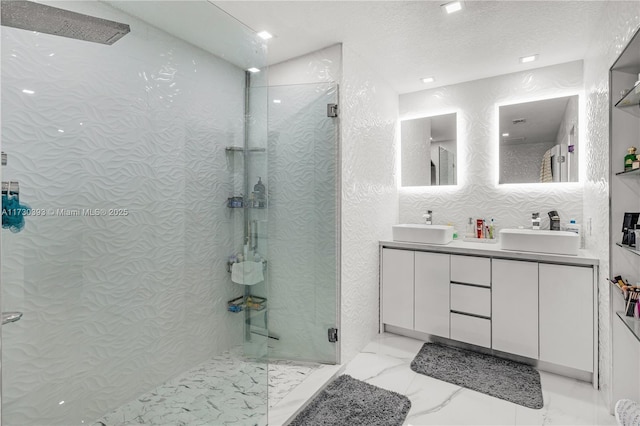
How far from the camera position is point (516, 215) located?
2.88m

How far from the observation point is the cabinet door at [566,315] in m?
2.16

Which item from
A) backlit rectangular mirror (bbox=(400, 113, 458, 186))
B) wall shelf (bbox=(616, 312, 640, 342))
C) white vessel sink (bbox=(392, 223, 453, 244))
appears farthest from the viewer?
backlit rectangular mirror (bbox=(400, 113, 458, 186))

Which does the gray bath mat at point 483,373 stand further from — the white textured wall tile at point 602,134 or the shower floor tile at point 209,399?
the shower floor tile at point 209,399

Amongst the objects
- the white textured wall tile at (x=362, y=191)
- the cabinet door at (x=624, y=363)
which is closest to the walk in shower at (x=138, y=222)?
the white textured wall tile at (x=362, y=191)

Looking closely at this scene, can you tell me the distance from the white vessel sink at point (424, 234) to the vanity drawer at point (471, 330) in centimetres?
61

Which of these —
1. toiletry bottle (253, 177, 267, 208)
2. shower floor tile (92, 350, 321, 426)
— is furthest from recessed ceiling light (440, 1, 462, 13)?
shower floor tile (92, 350, 321, 426)

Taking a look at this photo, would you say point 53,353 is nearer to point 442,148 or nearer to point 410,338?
point 410,338

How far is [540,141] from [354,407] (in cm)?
258

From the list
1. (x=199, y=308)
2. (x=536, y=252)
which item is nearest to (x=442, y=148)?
(x=536, y=252)

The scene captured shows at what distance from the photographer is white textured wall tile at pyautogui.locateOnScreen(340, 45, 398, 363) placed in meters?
2.49

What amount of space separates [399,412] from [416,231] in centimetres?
141

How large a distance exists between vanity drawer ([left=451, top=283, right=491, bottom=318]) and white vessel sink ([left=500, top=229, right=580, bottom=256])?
0.39m

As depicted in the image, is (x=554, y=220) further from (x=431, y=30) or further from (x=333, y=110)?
(x=333, y=110)

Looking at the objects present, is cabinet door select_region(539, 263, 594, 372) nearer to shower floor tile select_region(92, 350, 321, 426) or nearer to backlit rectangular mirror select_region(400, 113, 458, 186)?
backlit rectangular mirror select_region(400, 113, 458, 186)
